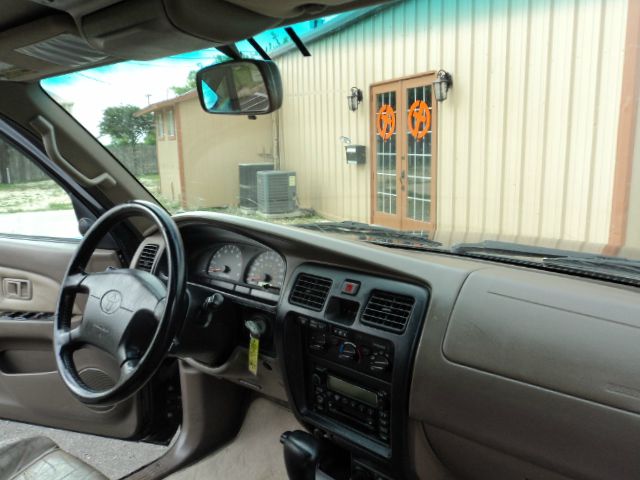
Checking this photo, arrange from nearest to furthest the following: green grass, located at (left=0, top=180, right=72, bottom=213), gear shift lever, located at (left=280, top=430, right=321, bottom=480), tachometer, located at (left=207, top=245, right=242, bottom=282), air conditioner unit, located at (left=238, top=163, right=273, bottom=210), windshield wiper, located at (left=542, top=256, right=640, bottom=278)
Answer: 1. windshield wiper, located at (left=542, top=256, right=640, bottom=278)
2. gear shift lever, located at (left=280, top=430, right=321, bottom=480)
3. tachometer, located at (left=207, top=245, right=242, bottom=282)
4. green grass, located at (left=0, top=180, right=72, bottom=213)
5. air conditioner unit, located at (left=238, top=163, right=273, bottom=210)

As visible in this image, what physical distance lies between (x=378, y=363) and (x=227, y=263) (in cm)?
79

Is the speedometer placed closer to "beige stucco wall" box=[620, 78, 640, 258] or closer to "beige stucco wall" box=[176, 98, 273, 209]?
"beige stucco wall" box=[176, 98, 273, 209]

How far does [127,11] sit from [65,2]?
15 centimetres

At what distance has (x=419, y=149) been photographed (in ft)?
10.3

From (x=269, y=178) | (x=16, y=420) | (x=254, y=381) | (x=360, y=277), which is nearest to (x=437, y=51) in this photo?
(x=269, y=178)

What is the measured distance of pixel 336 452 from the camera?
2.05 meters

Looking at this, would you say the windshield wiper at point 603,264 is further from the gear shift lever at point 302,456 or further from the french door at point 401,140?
the french door at point 401,140

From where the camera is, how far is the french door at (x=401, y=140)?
2.86m

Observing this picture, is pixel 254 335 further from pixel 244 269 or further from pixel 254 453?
pixel 254 453

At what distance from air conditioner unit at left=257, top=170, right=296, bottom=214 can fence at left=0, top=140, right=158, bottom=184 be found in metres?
0.56

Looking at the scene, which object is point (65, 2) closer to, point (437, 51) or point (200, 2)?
point (200, 2)

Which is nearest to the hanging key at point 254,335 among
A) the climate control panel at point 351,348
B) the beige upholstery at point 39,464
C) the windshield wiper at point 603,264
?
the climate control panel at point 351,348

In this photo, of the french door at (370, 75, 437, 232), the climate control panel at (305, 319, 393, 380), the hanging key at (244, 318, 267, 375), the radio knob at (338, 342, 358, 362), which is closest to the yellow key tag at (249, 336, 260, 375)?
the hanging key at (244, 318, 267, 375)

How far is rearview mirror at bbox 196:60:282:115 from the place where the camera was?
6.39ft
